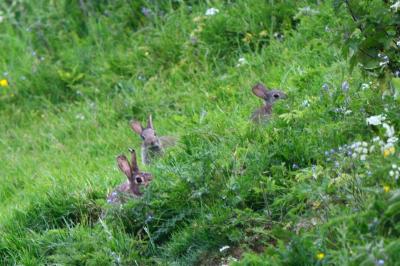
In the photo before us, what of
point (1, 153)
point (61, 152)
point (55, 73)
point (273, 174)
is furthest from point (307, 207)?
point (55, 73)

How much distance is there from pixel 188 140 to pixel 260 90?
113 cm

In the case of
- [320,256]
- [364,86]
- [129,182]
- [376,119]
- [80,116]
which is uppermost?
[376,119]

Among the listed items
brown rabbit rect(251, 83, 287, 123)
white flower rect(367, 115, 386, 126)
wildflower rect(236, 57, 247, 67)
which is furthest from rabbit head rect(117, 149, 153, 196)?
wildflower rect(236, 57, 247, 67)

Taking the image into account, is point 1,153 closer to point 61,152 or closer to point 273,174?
point 61,152

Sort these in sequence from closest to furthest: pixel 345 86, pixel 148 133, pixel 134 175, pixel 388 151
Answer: pixel 388 151 < pixel 345 86 < pixel 134 175 < pixel 148 133

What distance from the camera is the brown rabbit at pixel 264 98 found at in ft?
24.5

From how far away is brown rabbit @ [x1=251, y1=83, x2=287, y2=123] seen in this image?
746cm

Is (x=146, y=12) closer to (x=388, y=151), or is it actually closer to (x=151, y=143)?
(x=151, y=143)

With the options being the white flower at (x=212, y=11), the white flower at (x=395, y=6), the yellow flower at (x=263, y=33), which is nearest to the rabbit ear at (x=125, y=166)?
the white flower at (x=395, y=6)

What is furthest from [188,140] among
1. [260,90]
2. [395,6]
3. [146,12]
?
[146,12]

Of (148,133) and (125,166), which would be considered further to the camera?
Answer: (148,133)

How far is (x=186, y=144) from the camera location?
24.0 feet

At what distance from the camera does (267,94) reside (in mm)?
8070

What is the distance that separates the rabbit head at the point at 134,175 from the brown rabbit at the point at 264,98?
3.22ft
